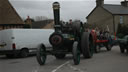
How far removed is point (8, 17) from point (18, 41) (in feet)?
44.6

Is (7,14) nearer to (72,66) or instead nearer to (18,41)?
(18,41)

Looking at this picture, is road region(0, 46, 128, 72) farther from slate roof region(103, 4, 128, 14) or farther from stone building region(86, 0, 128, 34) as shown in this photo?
slate roof region(103, 4, 128, 14)

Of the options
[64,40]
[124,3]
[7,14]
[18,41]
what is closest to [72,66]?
[64,40]

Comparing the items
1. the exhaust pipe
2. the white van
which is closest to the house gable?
the white van

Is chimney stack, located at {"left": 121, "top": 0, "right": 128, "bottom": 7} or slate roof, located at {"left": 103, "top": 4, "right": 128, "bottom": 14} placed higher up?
chimney stack, located at {"left": 121, "top": 0, "right": 128, "bottom": 7}

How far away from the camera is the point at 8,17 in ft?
92.7

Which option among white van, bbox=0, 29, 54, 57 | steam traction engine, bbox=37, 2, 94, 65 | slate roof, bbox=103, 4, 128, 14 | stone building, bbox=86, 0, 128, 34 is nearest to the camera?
steam traction engine, bbox=37, 2, 94, 65

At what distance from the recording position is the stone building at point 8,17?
2747cm

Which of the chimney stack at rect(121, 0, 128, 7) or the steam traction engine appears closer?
the steam traction engine

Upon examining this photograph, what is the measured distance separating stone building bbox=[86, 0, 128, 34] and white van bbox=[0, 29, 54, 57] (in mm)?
27259

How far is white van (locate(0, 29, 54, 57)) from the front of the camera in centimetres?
1531

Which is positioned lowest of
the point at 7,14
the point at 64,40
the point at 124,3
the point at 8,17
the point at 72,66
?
the point at 72,66

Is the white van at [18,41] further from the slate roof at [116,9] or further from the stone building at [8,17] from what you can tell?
the slate roof at [116,9]

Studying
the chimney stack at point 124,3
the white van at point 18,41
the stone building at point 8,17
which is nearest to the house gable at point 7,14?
the stone building at point 8,17
